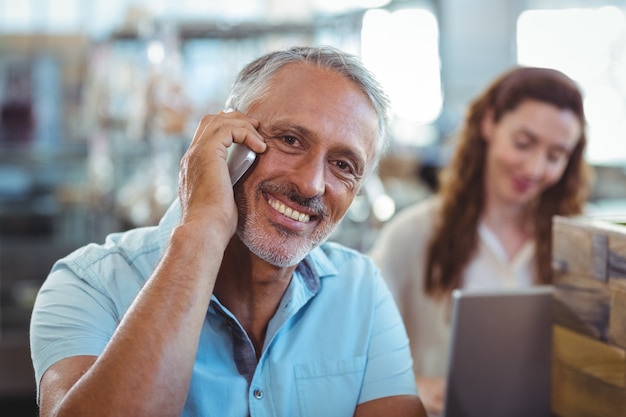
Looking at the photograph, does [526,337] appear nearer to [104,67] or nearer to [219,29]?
[219,29]

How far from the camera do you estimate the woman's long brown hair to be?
2.27 metres

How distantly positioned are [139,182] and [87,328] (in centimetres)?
206

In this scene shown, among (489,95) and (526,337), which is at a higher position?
(489,95)

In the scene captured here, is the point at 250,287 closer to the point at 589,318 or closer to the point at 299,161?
the point at 299,161

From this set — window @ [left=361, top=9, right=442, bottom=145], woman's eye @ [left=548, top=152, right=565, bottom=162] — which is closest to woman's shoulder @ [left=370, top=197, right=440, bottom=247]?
woman's eye @ [left=548, top=152, right=565, bottom=162]

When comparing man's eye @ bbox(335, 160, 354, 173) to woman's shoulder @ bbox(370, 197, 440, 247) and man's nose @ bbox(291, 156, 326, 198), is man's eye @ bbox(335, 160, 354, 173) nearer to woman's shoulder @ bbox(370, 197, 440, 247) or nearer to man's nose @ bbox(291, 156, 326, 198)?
man's nose @ bbox(291, 156, 326, 198)

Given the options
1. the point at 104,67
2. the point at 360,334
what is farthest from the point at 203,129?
the point at 104,67

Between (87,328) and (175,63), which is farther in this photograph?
(175,63)

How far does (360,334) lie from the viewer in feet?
4.75

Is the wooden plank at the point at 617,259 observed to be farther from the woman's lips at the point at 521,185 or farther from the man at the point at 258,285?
the woman's lips at the point at 521,185

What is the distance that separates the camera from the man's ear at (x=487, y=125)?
240 cm

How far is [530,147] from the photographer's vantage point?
7.38ft

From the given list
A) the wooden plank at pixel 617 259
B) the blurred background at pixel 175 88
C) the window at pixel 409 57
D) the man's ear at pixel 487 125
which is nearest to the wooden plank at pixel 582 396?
the wooden plank at pixel 617 259

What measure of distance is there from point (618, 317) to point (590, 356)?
11 cm
